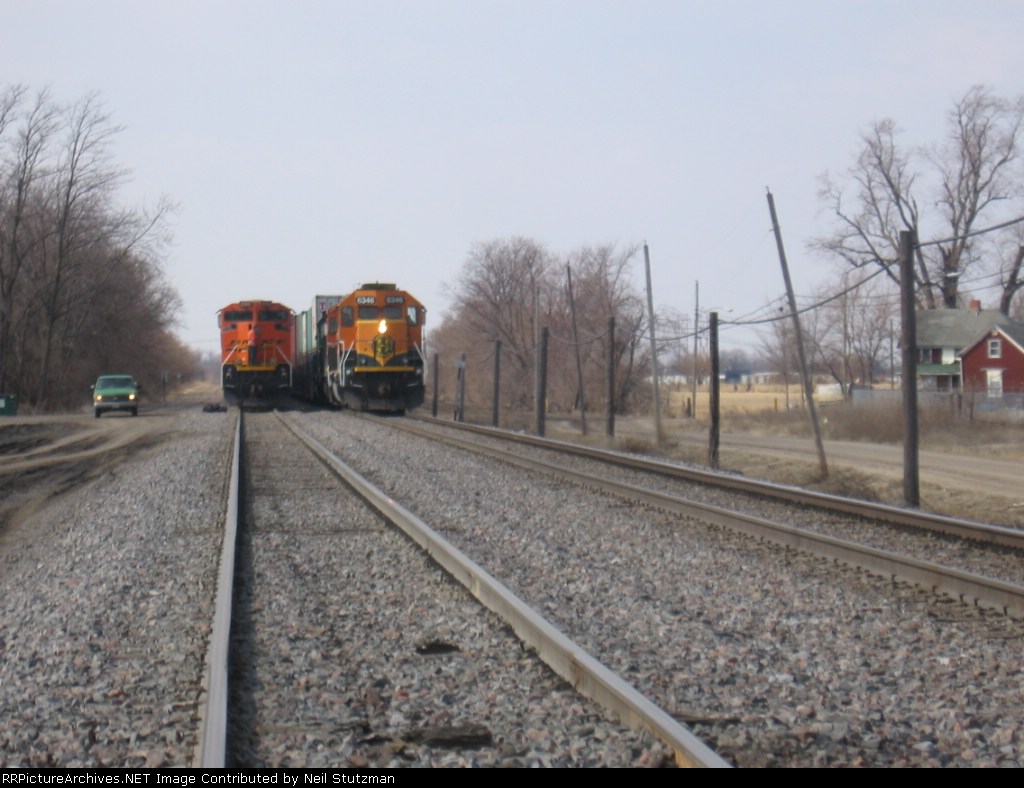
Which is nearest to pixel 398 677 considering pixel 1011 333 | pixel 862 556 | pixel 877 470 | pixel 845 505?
pixel 862 556

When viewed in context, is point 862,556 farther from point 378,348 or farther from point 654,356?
point 378,348

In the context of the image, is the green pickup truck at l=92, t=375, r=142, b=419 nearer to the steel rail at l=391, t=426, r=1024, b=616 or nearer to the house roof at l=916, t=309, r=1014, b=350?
the steel rail at l=391, t=426, r=1024, b=616

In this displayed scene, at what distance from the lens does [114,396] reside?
42.5 metres

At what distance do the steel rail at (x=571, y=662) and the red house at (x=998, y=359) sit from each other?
59.7 meters

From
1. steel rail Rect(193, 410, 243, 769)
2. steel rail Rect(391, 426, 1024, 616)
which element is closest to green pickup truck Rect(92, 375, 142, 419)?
steel rail Rect(391, 426, 1024, 616)

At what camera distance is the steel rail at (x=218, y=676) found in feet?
14.4

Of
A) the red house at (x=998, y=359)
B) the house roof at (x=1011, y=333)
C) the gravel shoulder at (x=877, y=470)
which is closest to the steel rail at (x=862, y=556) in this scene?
the gravel shoulder at (x=877, y=470)

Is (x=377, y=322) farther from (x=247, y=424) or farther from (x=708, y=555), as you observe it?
Result: (x=708, y=555)

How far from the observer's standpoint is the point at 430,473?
1755 centimetres

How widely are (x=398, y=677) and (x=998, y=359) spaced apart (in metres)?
65.6

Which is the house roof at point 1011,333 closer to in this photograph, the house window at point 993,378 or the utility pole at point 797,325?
the house window at point 993,378

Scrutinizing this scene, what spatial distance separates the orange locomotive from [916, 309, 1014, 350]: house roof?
47600mm

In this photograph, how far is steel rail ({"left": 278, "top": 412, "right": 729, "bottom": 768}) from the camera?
174 inches
